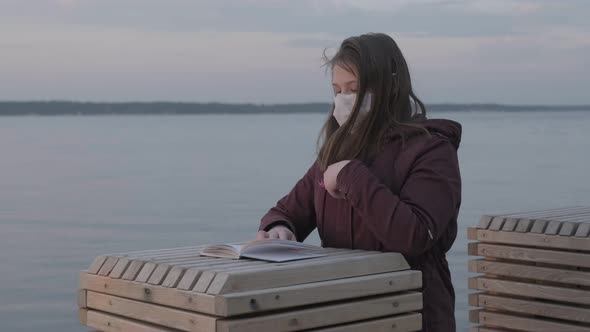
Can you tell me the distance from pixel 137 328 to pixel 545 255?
8.52ft

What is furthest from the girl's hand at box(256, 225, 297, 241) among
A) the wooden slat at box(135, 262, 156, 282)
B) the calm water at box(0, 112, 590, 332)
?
the calm water at box(0, 112, 590, 332)

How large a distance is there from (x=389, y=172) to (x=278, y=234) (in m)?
0.57

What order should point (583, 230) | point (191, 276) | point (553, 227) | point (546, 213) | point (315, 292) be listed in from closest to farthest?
point (191, 276) < point (315, 292) < point (583, 230) < point (553, 227) < point (546, 213)

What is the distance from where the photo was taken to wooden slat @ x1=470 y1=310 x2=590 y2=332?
17.9ft

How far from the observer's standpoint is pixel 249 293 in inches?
130

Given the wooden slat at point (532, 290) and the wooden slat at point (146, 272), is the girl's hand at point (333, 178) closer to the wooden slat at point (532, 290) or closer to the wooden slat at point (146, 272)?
the wooden slat at point (146, 272)

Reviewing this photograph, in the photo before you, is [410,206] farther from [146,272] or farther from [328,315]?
[146,272]

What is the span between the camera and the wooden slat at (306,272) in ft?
10.9

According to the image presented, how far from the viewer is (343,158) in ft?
13.4

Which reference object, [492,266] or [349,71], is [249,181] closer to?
[492,266]

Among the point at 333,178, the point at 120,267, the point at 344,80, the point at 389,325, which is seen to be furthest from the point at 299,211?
the point at 120,267

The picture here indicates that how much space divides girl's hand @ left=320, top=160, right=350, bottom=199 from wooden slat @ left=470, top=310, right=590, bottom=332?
2.05 meters

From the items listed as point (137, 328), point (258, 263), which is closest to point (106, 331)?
point (137, 328)

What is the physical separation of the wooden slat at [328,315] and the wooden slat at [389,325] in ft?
0.06
